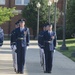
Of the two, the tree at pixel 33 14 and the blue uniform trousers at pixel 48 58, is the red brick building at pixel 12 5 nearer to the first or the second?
the tree at pixel 33 14

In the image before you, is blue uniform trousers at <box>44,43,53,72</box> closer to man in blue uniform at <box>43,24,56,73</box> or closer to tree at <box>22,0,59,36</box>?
man in blue uniform at <box>43,24,56,73</box>

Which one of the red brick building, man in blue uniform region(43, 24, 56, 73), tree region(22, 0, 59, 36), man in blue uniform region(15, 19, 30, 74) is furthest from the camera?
the red brick building

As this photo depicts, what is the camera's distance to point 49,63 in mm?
14094

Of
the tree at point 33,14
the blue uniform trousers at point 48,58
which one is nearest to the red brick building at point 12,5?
the tree at point 33,14

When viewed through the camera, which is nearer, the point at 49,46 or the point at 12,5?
the point at 49,46

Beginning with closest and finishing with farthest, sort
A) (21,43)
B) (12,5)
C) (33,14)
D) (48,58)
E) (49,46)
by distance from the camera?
(21,43), (49,46), (48,58), (33,14), (12,5)

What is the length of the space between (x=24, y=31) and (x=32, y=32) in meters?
43.1

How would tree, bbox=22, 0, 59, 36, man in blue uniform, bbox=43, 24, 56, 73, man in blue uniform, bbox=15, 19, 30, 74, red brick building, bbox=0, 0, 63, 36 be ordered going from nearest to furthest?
man in blue uniform, bbox=15, 19, 30, 74 < man in blue uniform, bbox=43, 24, 56, 73 < tree, bbox=22, 0, 59, 36 < red brick building, bbox=0, 0, 63, 36

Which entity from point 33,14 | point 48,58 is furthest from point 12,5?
point 48,58

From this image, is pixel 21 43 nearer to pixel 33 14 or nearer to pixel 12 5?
pixel 33 14

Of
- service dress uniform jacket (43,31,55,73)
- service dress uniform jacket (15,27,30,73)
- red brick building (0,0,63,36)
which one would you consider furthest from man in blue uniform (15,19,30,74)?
red brick building (0,0,63,36)

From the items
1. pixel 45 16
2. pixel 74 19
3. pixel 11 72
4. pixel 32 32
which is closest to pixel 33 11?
pixel 45 16

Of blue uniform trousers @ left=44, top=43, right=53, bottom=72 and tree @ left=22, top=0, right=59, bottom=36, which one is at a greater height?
tree @ left=22, top=0, right=59, bottom=36

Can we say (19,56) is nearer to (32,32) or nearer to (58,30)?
(58,30)
